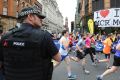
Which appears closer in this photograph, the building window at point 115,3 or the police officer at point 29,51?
the police officer at point 29,51

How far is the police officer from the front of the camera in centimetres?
389

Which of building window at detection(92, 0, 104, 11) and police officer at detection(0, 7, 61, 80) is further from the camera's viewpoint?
building window at detection(92, 0, 104, 11)

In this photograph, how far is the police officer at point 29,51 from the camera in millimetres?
3895

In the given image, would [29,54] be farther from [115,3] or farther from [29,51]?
[115,3]

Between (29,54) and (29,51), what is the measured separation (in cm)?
3

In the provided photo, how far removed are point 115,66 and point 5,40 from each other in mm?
7039

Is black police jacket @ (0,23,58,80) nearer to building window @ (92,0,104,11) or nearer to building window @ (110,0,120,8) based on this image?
building window @ (110,0,120,8)

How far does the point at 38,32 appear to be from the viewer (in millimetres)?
3949

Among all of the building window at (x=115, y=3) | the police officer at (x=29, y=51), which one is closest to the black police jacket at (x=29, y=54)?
the police officer at (x=29, y=51)

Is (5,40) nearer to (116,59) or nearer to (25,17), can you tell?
(25,17)

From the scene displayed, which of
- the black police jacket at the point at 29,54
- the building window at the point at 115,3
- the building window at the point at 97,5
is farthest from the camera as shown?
the building window at the point at 97,5

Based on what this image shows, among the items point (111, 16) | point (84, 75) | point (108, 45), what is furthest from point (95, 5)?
point (84, 75)

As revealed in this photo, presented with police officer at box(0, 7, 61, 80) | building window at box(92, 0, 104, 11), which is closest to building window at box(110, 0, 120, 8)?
building window at box(92, 0, 104, 11)

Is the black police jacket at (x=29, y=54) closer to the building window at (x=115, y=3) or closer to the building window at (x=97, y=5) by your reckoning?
the building window at (x=115, y=3)
